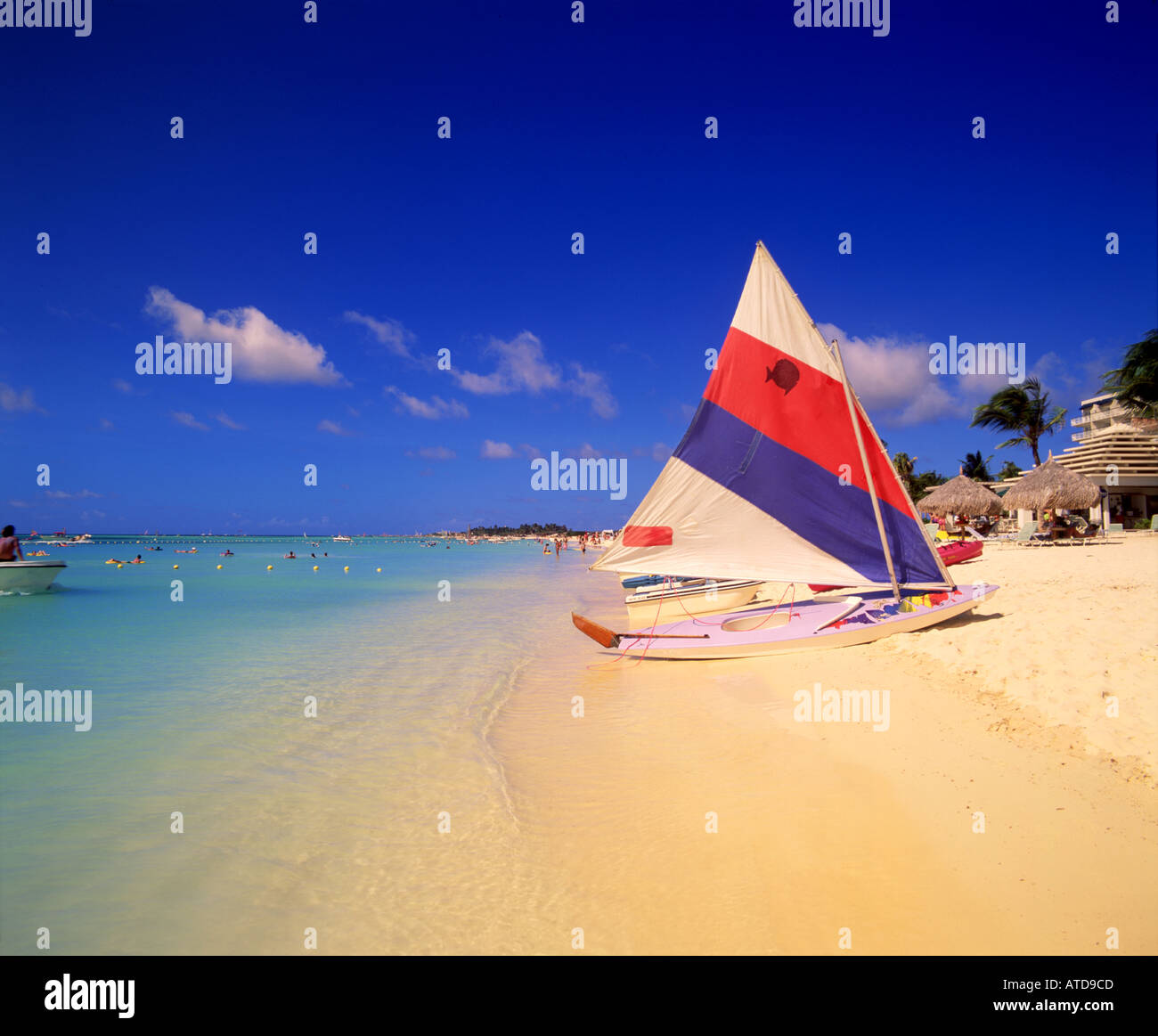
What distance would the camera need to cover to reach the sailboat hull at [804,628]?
34.0 feet

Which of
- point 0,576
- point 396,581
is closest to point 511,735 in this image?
point 0,576

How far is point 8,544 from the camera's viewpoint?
2434 centimetres

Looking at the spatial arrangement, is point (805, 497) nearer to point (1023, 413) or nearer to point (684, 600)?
point (684, 600)

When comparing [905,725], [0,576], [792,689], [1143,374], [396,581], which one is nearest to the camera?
[905,725]

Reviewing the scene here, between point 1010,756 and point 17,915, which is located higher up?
point 1010,756

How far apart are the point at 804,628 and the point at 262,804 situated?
8747 mm

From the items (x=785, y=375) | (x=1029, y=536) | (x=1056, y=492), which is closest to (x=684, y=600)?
(x=785, y=375)

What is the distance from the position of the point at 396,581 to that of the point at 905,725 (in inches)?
1382

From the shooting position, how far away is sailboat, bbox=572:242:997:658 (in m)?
10.5

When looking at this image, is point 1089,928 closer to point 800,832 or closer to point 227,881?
point 800,832

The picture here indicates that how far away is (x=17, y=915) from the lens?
13.7 feet

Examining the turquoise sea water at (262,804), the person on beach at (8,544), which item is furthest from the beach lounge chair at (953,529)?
the person on beach at (8,544)

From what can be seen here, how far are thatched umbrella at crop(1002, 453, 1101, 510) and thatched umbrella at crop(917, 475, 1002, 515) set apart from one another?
3.97m

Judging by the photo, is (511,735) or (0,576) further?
(0,576)
